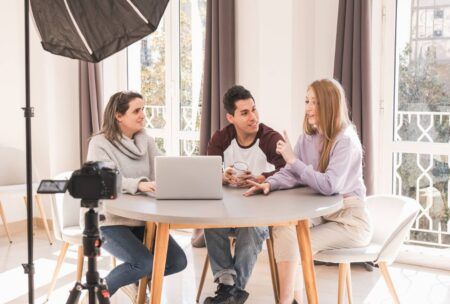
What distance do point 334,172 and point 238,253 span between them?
63 cm

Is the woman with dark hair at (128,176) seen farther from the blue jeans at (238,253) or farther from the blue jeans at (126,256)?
the blue jeans at (238,253)

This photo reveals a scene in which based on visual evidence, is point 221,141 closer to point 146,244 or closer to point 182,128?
point 146,244

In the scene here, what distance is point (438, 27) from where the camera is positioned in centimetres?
368

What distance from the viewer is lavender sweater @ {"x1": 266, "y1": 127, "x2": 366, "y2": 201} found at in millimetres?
2518

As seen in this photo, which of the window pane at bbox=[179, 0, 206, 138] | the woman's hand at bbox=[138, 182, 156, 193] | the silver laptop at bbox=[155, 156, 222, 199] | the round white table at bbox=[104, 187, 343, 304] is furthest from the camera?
the window pane at bbox=[179, 0, 206, 138]

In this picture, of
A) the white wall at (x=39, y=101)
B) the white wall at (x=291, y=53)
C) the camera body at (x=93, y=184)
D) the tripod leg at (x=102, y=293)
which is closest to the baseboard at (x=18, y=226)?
the white wall at (x=39, y=101)

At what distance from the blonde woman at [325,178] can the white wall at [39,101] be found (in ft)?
9.30

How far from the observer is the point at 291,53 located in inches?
149

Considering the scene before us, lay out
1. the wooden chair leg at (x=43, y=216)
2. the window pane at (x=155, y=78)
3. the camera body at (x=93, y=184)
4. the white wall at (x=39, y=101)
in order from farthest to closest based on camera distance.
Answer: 1. the window pane at (x=155, y=78)
2. the white wall at (x=39, y=101)
3. the wooden chair leg at (x=43, y=216)
4. the camera body at (x=93, y=184)

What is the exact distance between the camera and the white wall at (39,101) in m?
4.79

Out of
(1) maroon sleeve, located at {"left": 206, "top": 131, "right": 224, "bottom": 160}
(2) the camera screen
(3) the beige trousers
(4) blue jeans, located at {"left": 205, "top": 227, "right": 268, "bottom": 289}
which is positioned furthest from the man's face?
(2) the camera screen

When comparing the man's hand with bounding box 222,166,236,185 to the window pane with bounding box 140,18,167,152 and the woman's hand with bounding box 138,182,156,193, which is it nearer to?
the woman's hand with bounding box 138,182,156,193

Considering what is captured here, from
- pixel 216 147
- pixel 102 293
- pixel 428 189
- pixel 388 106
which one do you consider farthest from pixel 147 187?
pixel 428 189

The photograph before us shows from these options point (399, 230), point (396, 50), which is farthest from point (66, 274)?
point (396, 50)
